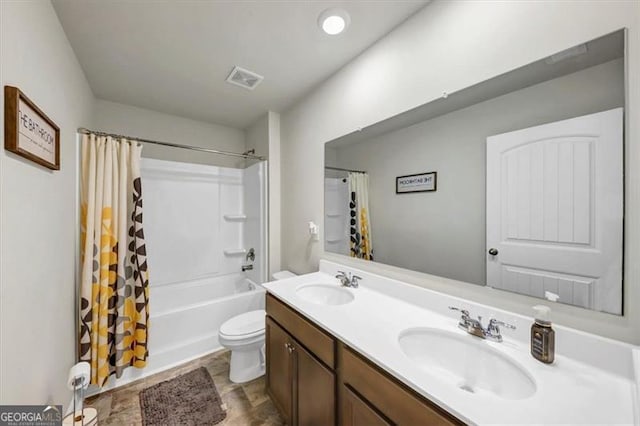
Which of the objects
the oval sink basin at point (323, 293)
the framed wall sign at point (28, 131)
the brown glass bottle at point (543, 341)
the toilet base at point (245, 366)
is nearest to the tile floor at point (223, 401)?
the toilet base at point (245, 366)

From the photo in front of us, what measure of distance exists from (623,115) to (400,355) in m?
1.08

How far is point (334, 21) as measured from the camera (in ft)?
4.38

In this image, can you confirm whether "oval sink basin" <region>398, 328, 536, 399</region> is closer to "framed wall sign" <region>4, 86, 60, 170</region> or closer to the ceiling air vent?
"framed wall sign" <region>4, 86, 60, 170</region>

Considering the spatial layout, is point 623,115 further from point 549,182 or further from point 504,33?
point 504,33

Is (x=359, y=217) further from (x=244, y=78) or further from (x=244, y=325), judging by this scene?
(x=244, y=78)

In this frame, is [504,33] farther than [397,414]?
Yes

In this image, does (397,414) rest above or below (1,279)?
below

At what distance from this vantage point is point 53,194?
125 cm

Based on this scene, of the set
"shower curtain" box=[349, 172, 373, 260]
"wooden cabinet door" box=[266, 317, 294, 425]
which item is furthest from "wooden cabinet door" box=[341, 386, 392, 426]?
"shower curtain" box=[349, 172, 373, 260]

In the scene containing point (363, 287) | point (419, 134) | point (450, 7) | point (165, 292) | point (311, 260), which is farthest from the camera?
point (165, 292)

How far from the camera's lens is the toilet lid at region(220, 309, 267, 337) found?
1.81m

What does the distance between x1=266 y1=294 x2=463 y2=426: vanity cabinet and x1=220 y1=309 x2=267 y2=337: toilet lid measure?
1.07ft

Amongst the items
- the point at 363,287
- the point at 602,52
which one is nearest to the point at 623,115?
the point at 602,52

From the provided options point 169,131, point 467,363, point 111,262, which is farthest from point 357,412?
point 169,131
